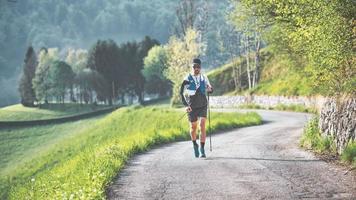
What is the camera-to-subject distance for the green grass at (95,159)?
1020 cm

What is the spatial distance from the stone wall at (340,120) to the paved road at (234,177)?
0.82 metres

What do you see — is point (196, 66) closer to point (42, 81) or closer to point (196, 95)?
point (196, 95)

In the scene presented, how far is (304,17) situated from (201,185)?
222 inches

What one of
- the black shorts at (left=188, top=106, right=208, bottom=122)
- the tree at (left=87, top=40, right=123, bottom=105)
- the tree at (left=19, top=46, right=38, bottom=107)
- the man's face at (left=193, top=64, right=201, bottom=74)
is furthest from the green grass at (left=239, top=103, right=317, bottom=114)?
the tree at (left=19, top=46, right=38, bottom=107)

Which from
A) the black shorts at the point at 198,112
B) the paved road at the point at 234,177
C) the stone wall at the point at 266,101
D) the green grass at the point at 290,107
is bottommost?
the paved road at the point at 234,177

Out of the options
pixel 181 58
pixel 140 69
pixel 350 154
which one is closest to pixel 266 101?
pixel 181 58

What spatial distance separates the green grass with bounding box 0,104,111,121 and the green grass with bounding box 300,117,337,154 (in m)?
76.0

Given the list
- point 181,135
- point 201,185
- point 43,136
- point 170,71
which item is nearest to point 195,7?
point 170,71

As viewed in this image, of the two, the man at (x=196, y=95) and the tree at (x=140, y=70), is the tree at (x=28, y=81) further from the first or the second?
the man at (x=196, y=95)

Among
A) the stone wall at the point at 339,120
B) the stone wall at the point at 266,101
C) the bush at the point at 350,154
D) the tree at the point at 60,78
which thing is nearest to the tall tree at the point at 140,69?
the tree at the point at 60,78

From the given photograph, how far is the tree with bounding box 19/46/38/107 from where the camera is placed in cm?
11156

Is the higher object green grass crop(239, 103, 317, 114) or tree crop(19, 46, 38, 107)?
tree crop(19, 46, 38, 107)

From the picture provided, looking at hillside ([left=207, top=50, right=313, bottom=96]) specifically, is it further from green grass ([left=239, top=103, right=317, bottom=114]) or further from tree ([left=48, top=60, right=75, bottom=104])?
tree ([left=48, top=60, right=75, bottom=104])

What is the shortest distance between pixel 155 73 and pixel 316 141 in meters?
106
